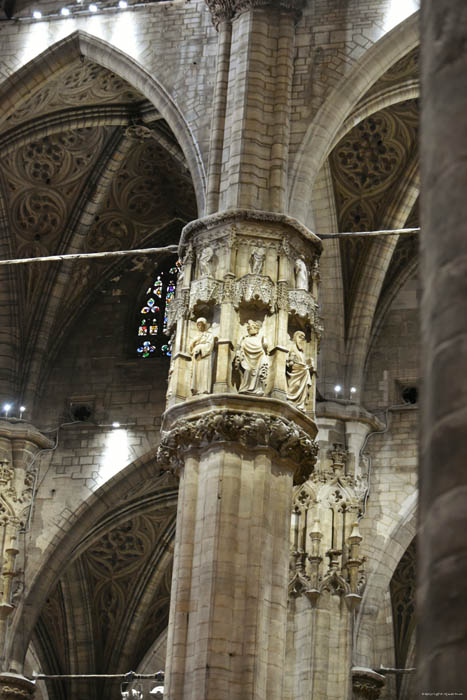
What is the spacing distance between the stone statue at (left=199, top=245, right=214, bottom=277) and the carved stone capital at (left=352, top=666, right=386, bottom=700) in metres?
6.59

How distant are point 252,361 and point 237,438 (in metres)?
0.81

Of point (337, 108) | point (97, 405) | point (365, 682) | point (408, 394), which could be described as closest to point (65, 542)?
point (97, 405)

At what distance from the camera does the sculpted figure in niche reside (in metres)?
12.6

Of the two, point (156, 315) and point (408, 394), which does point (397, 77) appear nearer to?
point (408, 394)

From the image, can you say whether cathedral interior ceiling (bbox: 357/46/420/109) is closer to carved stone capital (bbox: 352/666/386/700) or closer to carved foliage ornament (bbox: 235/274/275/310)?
carved foliage ornament (bbox: 235/274/275/310)

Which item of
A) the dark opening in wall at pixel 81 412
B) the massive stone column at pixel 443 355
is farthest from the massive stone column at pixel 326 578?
the massive stone column at pixel 443 355

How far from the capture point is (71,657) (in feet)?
78.1

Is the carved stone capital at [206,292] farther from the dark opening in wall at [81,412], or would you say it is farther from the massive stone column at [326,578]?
the dark opening in wall at [81,412]

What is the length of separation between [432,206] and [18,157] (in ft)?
55.1

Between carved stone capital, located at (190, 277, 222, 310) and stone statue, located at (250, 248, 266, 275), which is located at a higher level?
stone statue, located at (250, 248, 266, 275)

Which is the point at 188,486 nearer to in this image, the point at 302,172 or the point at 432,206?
the point at 302,172

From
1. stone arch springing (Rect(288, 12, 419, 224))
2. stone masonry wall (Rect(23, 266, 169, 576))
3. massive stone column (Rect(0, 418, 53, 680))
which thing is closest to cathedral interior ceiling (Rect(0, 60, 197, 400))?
stone masonry wall (Rect(23, 266, 169, 576))

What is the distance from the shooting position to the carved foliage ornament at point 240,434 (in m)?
12.3

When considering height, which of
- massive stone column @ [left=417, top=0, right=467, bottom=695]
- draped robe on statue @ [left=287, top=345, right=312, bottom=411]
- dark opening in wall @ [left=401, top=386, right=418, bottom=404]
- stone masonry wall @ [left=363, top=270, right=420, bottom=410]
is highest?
stone masonry wall @ [left=363, top=270, right=420, bottom=410]
